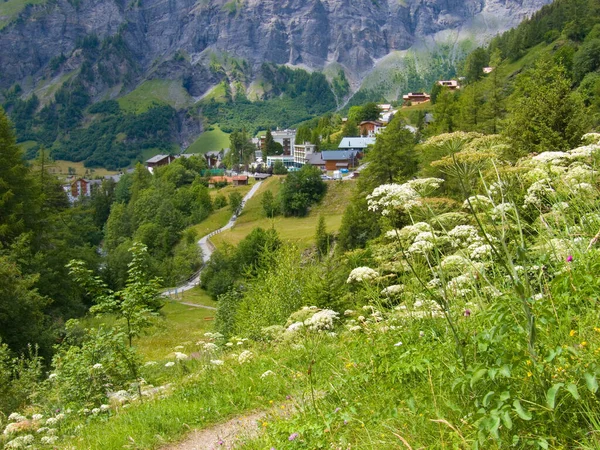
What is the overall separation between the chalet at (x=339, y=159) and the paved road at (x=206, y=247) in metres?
16.1

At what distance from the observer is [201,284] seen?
63375 millimetres

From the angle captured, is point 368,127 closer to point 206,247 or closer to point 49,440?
point 206,247

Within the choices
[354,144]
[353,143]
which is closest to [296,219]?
[354,144]

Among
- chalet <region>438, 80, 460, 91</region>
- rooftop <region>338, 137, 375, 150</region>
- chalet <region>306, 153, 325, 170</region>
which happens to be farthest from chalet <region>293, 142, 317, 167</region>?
chalet <region>438, 80, 460, 91</region>

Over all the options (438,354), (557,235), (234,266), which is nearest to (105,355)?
(438,354)

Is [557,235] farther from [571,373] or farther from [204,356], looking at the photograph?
[204,356]

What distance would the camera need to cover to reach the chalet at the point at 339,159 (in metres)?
98.6

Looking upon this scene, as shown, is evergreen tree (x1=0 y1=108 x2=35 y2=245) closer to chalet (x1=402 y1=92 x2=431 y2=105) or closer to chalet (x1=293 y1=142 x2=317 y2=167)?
chalet (x1=293 y1=142 x2=317 y2=167)

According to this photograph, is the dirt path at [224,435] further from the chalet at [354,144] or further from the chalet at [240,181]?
the chalet at [240,181]

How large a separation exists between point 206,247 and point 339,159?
117ft

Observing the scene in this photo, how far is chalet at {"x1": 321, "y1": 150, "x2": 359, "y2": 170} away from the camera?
98.6 metres

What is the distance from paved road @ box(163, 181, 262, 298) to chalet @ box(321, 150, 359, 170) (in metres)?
16.1

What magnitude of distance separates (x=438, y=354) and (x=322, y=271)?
42.1 feet

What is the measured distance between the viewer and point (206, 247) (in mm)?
78375
